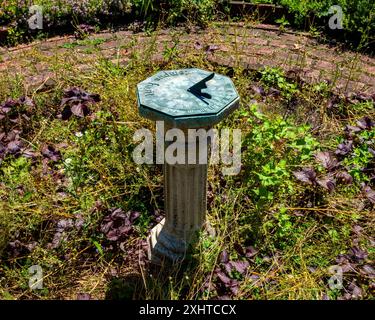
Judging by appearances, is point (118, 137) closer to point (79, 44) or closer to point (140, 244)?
point (140, 244)

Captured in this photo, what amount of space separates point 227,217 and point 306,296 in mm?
690

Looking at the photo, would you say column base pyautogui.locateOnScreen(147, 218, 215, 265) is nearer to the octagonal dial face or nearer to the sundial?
the sundial

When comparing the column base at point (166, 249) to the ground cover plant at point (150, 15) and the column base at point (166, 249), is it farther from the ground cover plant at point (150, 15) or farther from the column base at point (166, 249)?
the ground cover plant at point (150, 15)

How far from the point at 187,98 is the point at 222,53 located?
248cm

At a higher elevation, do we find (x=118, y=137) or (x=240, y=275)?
(x=118, y=137)

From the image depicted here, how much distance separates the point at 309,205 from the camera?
3152mm

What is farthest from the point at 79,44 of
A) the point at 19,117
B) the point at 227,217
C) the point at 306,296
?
the point at 306,296

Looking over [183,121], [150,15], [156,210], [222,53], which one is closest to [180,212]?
[156,210]

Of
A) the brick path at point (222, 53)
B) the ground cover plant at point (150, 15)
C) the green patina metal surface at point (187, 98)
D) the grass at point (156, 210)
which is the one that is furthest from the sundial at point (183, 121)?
the ground cover plant at point (150, 15)

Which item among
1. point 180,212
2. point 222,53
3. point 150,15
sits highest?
point 150,15

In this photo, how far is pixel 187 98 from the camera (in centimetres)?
229

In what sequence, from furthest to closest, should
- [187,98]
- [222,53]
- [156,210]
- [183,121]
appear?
[222,53], [156,210], [187,98], [183,121]

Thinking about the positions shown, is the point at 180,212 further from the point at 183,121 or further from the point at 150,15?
the point at 150,15

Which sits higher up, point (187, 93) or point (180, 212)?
point (187, 93)
